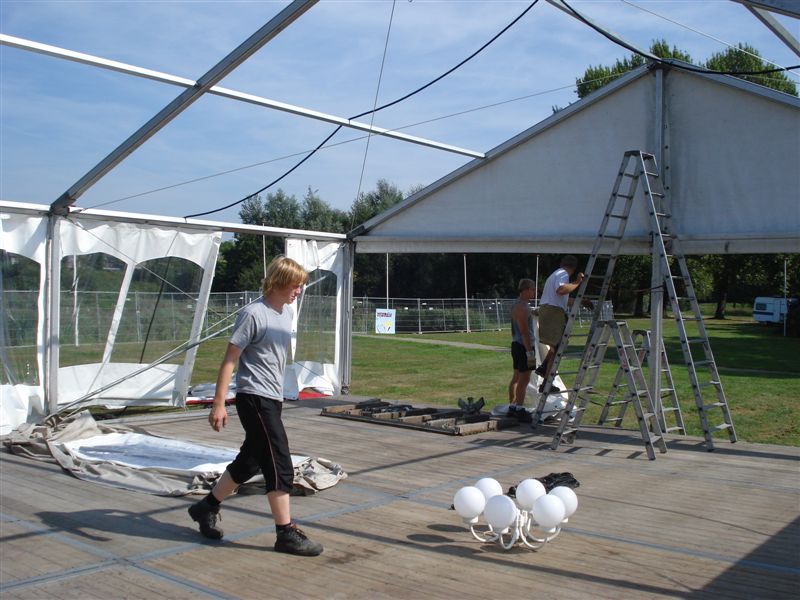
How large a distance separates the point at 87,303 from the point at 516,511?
7716 millimetres

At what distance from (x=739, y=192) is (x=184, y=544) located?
293 inches

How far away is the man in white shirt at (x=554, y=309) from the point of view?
33.5 feet

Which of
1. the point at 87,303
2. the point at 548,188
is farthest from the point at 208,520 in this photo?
the point at 548,188

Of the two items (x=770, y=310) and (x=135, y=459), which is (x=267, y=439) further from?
(x=770, y=310)

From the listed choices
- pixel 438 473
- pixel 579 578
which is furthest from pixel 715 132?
pixel 579 578

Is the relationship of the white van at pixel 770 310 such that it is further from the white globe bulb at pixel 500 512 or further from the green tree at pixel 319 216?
the white globe bulb at pixel 500 512

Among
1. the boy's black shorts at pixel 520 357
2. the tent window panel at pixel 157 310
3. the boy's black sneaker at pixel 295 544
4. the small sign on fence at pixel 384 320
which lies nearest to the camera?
the boy's black sneaker at pixel 295 544

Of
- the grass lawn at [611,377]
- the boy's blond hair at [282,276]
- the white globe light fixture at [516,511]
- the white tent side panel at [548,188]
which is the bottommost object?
the grass lawn at [611,377]

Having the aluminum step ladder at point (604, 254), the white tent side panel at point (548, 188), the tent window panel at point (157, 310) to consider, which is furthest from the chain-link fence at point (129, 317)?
the aluminum step ladder at point (604, 254)

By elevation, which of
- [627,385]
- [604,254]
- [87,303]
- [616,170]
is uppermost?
[616,170]

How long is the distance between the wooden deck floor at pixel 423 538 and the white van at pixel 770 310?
35.8m

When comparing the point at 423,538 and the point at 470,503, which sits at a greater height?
the point at 470,503

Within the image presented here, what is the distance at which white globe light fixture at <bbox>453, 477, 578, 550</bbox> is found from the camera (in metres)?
4.92

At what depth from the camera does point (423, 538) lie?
532cm
